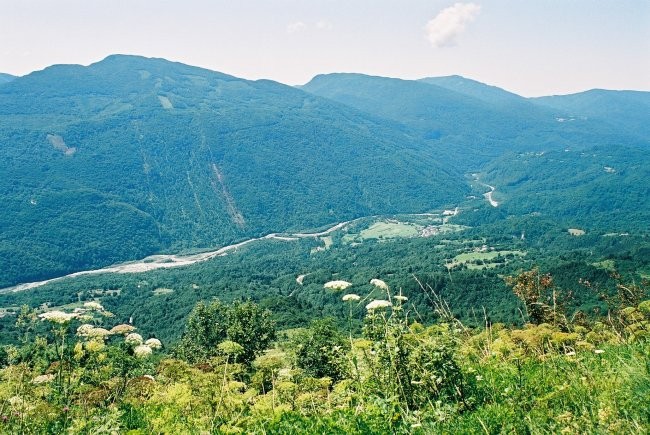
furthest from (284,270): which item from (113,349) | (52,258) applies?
(113,349)

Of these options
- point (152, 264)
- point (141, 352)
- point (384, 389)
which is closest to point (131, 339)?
point (141, 352)

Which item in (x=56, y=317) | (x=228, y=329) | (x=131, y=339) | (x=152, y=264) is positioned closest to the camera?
(x=56, y=317)

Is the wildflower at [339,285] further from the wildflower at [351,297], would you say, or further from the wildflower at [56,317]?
the wildflower at [56,317]

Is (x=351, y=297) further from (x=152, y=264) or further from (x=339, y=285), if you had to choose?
(x=152, y=264)

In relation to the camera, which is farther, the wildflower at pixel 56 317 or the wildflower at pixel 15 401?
the wildflower at pixel 15 401

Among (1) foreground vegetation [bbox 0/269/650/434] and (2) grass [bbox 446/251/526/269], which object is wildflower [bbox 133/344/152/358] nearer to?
(1) foreground vegetation [bbox 0/269/650/434]

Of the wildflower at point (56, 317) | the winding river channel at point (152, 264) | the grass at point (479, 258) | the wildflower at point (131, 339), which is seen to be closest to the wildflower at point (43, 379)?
the wildflower at point (131, 339)

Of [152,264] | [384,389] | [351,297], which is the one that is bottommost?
[152,264]

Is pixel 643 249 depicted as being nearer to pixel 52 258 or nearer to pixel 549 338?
pixel 549 338

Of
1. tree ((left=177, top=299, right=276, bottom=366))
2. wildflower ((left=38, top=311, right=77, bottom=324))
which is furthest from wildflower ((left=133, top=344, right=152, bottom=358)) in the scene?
tree ((left=177, top=299, right=276, bottom=366))
